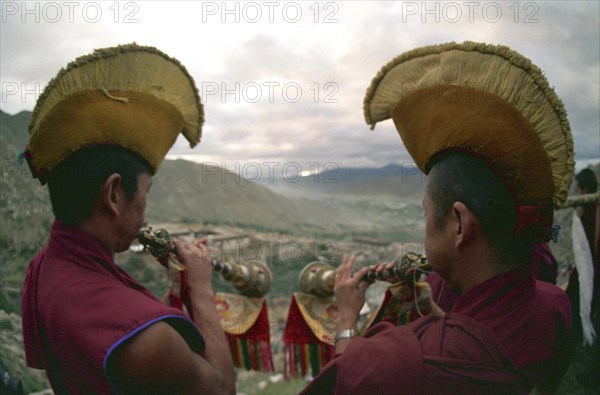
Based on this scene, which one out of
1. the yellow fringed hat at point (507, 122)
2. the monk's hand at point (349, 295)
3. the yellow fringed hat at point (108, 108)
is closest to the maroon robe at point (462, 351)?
the yellow fringed hat at point (507, 122)

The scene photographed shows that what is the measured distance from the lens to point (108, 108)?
→ 1.77 meters

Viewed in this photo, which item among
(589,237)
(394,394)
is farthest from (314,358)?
(589,237)

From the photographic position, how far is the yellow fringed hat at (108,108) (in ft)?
5.70

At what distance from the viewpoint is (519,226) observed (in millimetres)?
1359

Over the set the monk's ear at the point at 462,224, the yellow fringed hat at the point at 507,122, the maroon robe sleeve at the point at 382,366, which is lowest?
the maroon robe sleeve at the point at 382,366

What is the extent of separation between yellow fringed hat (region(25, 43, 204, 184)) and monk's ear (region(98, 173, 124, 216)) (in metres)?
0.15

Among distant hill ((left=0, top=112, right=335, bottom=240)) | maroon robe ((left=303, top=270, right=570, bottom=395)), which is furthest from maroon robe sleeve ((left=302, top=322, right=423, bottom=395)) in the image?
distant hill ((left=0, top=112, right=335, bottom=240))

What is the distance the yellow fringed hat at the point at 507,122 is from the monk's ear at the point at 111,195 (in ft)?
3.93

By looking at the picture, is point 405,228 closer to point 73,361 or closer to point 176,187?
point 176,187

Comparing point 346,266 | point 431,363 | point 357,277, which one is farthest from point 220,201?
point 431,363

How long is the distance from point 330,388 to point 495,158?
0.89 m

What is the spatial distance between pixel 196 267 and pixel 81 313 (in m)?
0.77

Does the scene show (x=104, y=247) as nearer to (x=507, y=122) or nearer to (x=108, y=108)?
(x=108, y=108)

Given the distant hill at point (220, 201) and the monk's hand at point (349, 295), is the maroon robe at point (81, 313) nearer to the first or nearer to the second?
the monk's hand at point (349, 295)
